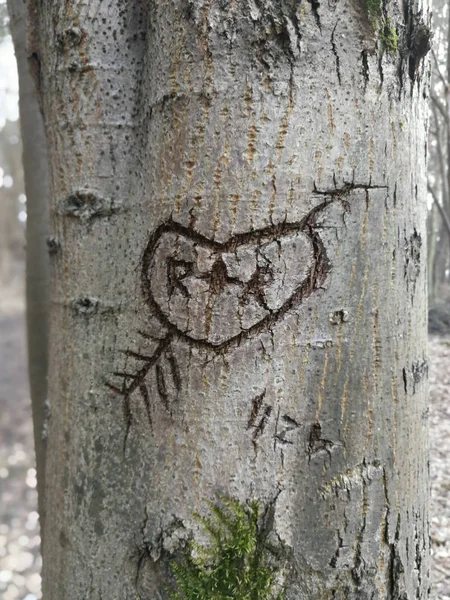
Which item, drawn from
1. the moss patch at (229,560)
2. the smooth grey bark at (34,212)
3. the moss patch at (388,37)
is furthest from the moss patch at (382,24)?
the smooth grey bark at (34,212)

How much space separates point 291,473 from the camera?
81 centimetres

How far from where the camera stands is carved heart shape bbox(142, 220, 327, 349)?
79 cm

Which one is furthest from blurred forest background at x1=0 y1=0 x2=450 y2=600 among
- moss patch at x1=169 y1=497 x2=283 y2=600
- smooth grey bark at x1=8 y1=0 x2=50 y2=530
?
moss patch at x1=169 y1=497 x2=283 y2=600

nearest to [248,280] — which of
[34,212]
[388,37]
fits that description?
[388,37]

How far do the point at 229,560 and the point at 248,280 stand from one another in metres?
0.47

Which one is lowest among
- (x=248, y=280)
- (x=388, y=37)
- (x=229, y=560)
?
(x=229, y=560)

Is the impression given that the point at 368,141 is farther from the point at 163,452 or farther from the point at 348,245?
the point at 163,452

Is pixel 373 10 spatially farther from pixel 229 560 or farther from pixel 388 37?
pixel 229 560

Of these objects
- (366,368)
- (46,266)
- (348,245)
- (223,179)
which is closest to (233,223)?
(223,179)

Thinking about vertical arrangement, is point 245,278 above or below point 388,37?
below

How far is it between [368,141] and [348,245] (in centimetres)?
18

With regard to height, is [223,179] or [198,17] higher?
[198,17]

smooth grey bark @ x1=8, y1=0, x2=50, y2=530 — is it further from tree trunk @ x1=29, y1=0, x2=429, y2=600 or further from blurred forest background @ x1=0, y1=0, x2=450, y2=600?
tree trunk @ x1=29, y1=0, x2=429, y2=600

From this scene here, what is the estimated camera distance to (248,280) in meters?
0.79
